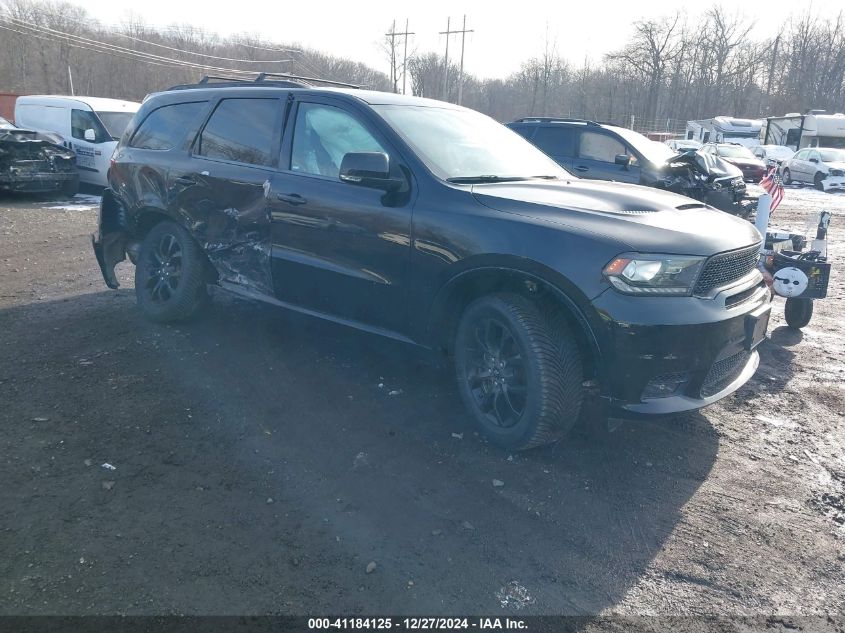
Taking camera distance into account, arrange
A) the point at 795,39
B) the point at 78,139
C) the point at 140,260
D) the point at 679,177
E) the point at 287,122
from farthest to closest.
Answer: the point at 795,39, the point at 78,139, the point at 679,177, the point at 140,260, the point at 287,122

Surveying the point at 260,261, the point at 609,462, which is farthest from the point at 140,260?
the point at 609,462

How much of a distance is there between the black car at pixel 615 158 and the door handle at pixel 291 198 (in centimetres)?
652

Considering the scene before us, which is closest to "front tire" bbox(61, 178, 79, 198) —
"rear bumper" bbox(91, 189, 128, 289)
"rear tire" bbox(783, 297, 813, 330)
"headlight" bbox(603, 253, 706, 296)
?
"rear bumper" bbox(91, 189, 128, 289)

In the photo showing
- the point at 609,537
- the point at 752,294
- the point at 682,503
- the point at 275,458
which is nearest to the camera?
the point at 609,537

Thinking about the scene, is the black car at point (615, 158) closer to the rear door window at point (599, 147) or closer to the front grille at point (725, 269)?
the rear door window at point (599, 147)

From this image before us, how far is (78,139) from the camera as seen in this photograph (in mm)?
13406

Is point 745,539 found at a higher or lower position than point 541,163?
lower

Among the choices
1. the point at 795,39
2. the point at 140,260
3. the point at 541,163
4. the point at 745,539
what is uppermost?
the point at 795,39

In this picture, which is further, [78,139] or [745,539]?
[78,139]

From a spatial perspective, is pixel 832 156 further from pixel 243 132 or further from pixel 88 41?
pixel 88 41

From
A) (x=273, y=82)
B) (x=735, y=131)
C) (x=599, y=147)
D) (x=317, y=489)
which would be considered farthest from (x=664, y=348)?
(x=735, y=131)

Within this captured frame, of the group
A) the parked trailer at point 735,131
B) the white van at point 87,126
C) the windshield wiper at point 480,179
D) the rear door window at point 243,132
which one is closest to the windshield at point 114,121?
the white van at point 87,126

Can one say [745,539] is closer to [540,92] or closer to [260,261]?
[260,261]

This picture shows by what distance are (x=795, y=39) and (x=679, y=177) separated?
62426mm
